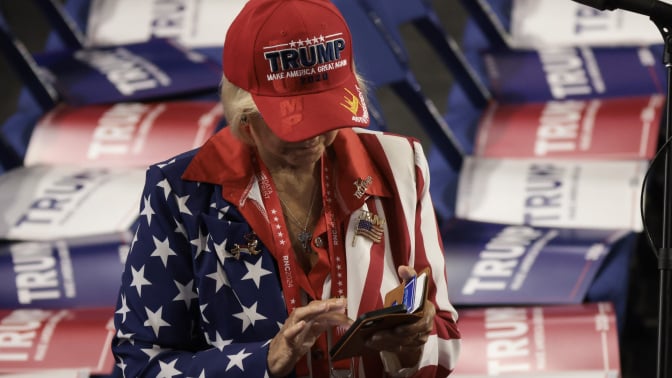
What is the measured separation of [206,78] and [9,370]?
1.22 metres

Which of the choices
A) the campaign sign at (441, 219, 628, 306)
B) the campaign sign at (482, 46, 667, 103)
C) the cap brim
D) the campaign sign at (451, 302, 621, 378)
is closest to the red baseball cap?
the cap brim

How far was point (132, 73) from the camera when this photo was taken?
12.0 feet

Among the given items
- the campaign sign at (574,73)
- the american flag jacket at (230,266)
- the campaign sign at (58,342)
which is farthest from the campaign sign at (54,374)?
the campaign sign at (574,73)

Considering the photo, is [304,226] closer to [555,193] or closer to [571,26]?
[555,193]

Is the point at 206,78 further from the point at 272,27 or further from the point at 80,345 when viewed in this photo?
the point at 272,27

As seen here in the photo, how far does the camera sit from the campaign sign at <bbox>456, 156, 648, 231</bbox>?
3.21 metres

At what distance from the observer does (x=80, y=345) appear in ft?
9.06

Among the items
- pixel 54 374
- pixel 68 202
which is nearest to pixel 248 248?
pixel 54 374

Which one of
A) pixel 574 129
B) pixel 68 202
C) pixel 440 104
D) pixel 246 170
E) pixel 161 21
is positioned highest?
pixel 246 170

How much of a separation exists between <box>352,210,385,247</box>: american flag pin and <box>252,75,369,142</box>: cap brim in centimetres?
17

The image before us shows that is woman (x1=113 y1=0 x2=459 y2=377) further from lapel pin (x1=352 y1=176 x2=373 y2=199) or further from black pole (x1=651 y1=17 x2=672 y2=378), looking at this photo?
black pole (x1=651 y1=17 x2=672 y2=378)

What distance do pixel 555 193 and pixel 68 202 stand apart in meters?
1.37

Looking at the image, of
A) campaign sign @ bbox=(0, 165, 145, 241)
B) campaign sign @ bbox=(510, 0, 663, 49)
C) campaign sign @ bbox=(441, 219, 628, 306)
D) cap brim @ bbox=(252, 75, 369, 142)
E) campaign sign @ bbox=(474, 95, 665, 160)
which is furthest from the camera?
campaign sign @ bbox=(510, 0, 663, 49)

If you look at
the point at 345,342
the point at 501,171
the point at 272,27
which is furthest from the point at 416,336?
the point at 501,171
